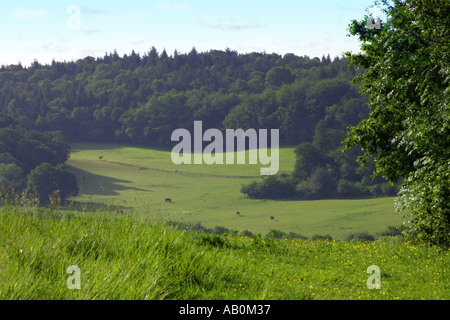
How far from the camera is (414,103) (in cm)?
1708

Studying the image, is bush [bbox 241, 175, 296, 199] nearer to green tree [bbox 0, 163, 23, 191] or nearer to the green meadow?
green tree [bbox 0, 163, 23, 191]

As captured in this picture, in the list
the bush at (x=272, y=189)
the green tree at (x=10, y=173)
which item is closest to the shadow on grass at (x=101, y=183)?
the green tree at (x=10, y=173)

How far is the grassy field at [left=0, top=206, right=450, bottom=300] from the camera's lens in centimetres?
870

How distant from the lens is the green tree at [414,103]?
15.5 m

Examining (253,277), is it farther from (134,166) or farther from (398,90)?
(134,166)

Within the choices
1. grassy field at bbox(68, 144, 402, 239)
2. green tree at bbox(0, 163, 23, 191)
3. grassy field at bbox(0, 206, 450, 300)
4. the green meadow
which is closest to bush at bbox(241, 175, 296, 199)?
grassy field at bbox(68, 144, 402, 239)

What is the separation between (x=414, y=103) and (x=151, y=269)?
12047 mm

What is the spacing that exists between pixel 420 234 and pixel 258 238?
5992 millimetres

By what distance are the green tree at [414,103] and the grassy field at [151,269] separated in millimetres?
2347

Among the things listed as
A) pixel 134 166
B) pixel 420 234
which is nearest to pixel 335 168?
pixel 134 166

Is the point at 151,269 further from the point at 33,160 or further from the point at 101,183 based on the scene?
the point at 101,183

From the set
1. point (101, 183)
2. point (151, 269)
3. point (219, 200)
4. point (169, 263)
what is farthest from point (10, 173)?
point (151, 269)

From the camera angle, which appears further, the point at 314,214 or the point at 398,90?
the point at 314,214
